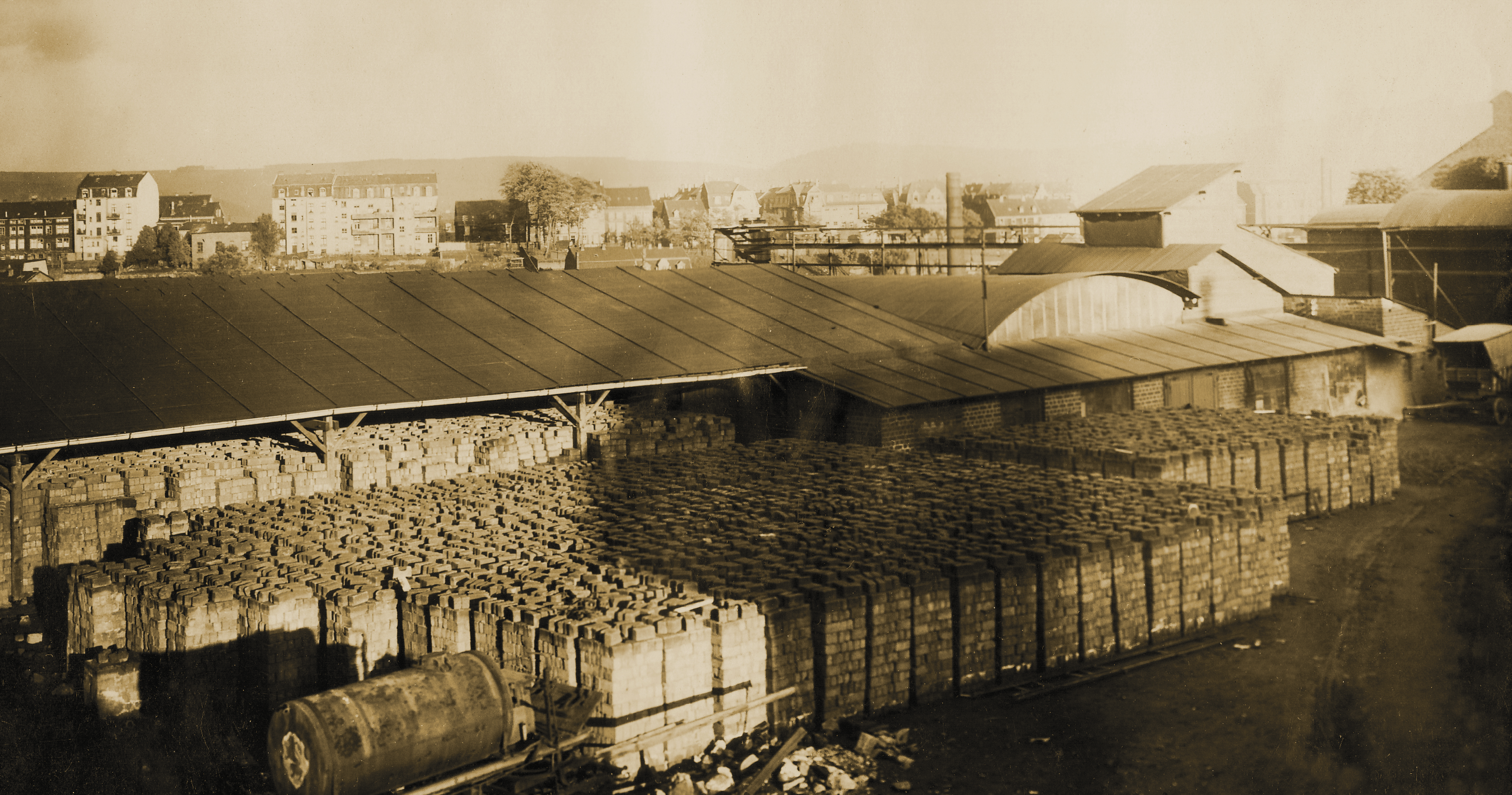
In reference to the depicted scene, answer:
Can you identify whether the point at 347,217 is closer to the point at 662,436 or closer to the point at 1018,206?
the point at 1018,206

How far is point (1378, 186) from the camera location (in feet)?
214

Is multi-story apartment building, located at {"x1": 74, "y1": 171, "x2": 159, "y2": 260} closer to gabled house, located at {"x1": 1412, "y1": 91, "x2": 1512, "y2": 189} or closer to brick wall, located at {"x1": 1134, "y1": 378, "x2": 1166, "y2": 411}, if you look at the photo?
brick wall, located at {"x1": 1134, "y1": 378, "x2": 1166, "y2": 411}

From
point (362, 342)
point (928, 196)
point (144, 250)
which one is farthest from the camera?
point (928, 196)

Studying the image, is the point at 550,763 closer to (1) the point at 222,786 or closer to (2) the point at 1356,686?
(1) the point at 222,786

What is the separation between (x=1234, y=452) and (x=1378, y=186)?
55.2 meters

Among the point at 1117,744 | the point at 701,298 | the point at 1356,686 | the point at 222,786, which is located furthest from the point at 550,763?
the point at 701,298

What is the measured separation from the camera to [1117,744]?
1059cm

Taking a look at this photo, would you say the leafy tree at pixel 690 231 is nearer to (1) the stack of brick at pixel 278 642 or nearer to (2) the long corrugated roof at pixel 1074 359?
(2) the long corrugated roof at pixel 1074 359

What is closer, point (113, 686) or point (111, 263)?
point (113, 686)

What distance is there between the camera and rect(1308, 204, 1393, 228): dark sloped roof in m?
47.2

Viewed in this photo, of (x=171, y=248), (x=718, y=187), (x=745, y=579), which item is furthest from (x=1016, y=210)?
(x=745, y=579)

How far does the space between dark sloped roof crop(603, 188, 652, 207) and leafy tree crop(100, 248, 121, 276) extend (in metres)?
43.0

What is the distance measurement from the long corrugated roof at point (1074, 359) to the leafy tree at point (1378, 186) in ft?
122

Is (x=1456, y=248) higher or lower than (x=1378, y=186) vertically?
lower
